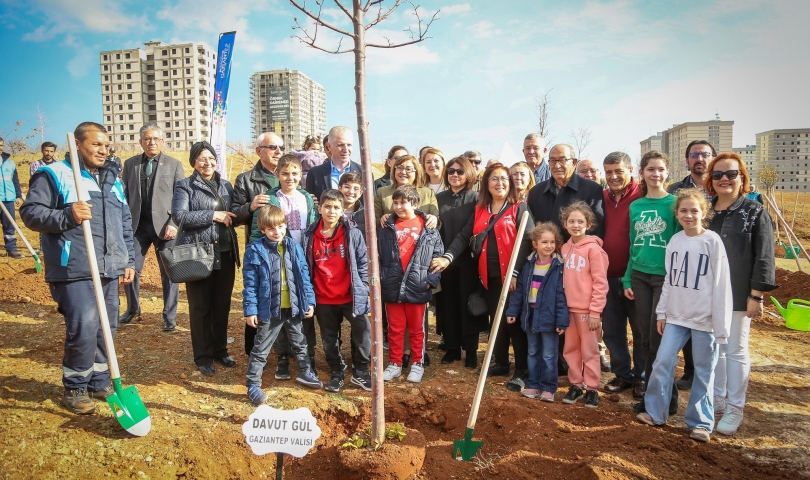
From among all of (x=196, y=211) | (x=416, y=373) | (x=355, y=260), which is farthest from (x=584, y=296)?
(x=196, y=211)

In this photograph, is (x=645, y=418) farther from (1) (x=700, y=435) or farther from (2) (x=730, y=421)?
(2) (x=730, y=421)

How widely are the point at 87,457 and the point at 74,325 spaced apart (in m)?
1.00

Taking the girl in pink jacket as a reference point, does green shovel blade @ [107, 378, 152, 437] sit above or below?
below

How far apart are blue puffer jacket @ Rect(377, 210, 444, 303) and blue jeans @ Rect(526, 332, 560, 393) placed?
104 centimetres

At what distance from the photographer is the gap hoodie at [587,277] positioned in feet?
12.6

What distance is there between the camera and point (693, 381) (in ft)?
11.3

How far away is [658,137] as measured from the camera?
255 ft

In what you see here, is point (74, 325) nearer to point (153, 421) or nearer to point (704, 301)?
point (153, 421)

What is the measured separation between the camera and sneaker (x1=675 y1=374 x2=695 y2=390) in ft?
14.6

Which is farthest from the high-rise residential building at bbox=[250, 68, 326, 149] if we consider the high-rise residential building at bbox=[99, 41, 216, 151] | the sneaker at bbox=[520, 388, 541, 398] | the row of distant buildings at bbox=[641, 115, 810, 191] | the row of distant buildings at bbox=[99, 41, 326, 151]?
the sneaker at bbox=[520, 388, 541, 398]

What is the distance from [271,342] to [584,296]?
272cm

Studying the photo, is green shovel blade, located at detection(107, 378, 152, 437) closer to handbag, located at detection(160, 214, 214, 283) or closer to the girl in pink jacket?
handbag, located at detection(160, 214, 214, 283)

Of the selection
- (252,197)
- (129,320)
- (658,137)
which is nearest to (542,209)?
(252,197)

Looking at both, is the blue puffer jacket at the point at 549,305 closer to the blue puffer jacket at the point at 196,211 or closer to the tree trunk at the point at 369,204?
the tree trunk at the point at 369,204
